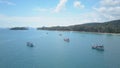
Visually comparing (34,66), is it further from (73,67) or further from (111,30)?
(111,30)

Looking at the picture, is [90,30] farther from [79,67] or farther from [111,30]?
[79,67]

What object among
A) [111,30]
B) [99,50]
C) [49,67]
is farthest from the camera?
[111,30]

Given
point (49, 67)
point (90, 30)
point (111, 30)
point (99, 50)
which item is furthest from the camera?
point (90, 30)

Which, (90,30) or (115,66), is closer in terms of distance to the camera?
(115,66)

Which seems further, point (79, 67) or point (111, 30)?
point (111, 30)

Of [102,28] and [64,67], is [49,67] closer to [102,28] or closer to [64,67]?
[64,67]

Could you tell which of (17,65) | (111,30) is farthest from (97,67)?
(111,30)

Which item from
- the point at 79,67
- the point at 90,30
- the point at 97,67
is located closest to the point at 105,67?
the point at 97,67

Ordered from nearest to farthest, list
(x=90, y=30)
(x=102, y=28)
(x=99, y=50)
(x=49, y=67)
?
(x=49, y=67) < (x=99, y=50) < (x=102, y=28) < (x=90, y=30)
